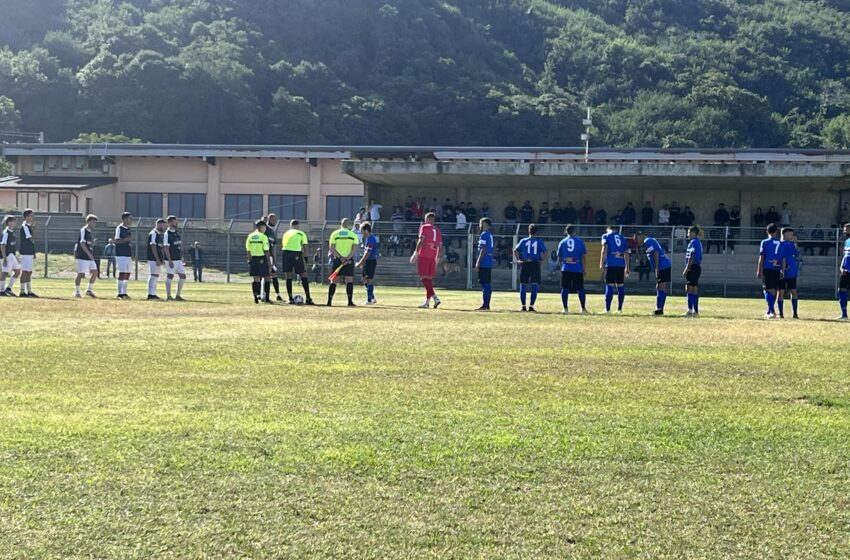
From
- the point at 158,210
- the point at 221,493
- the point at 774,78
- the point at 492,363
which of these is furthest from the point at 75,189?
the point at 774,78

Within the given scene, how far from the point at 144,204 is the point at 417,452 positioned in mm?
55232

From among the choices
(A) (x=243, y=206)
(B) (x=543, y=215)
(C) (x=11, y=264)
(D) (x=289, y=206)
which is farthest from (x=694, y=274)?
(A) (x=243, y=206)

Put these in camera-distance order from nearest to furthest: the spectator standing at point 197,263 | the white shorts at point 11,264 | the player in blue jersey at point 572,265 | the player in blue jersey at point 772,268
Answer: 1. the player in blue jersey at point 772,268
2. the player in blue jersey at point 572,265
3. the white shorts at point 11,264
4. the spectator standing at point 197,263

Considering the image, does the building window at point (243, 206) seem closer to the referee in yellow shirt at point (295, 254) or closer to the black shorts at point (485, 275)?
the referee in yellow shirt at point (295, 254)

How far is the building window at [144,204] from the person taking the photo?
5900cm

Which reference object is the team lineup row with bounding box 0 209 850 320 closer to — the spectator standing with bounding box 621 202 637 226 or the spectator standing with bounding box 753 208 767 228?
the spectator standing with bounding box 621 202 637 226

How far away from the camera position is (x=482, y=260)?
22.3 metres

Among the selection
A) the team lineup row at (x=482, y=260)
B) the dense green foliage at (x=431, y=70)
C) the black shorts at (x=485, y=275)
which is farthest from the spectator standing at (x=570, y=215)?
the dense green foliage at (x=431, y=70)

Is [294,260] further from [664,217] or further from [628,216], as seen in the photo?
[664,217]

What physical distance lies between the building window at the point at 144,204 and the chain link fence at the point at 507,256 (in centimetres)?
1333

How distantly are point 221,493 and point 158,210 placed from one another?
55452mm

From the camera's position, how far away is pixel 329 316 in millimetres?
18109

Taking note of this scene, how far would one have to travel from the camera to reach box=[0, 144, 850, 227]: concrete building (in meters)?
43.4

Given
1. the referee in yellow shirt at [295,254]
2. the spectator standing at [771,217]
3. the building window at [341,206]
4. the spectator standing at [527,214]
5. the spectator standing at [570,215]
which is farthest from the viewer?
the building window at [341,206]
